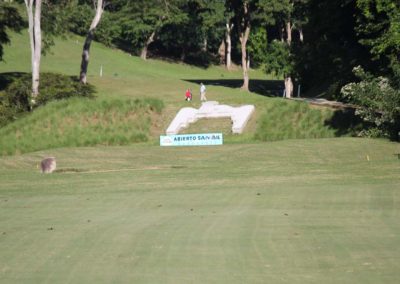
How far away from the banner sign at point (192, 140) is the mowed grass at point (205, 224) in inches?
442

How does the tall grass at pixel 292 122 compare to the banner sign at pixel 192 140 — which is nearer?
the banner sign at pixel 192 140

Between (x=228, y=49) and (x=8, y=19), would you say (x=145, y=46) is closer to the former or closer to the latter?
(x=228, y=49)

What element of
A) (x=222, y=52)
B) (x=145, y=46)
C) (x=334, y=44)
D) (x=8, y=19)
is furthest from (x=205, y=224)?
(x=222, y=52)

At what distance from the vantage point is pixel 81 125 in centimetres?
5069

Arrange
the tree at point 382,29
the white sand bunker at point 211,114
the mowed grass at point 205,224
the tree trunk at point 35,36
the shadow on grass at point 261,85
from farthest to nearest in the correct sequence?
the shadow on grass at point 261,85 < the tree trunk at point 35,36 < the white sand bunker at point 211,114 < the tree at point 382,29 < the mowed grass at point 205,224

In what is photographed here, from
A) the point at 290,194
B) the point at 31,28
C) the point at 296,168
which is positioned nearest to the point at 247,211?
the point at 290,194

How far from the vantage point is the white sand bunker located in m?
49.7

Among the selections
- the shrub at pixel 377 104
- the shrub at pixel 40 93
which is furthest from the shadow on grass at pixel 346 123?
the shrub at pixel 40 93

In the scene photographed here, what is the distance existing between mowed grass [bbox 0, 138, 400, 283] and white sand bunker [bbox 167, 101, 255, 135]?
57.7ft

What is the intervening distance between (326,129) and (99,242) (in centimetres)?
3535

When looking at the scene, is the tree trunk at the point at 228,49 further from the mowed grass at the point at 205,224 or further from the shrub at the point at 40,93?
the mowed grass at the point at 205,224

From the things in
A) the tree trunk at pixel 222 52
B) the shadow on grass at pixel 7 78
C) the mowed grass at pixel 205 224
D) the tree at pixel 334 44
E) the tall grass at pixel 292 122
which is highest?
the tree trunk at pixel 222 52

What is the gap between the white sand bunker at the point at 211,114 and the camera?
49719 mm

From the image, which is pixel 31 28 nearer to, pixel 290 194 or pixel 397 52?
pixel 397 52
